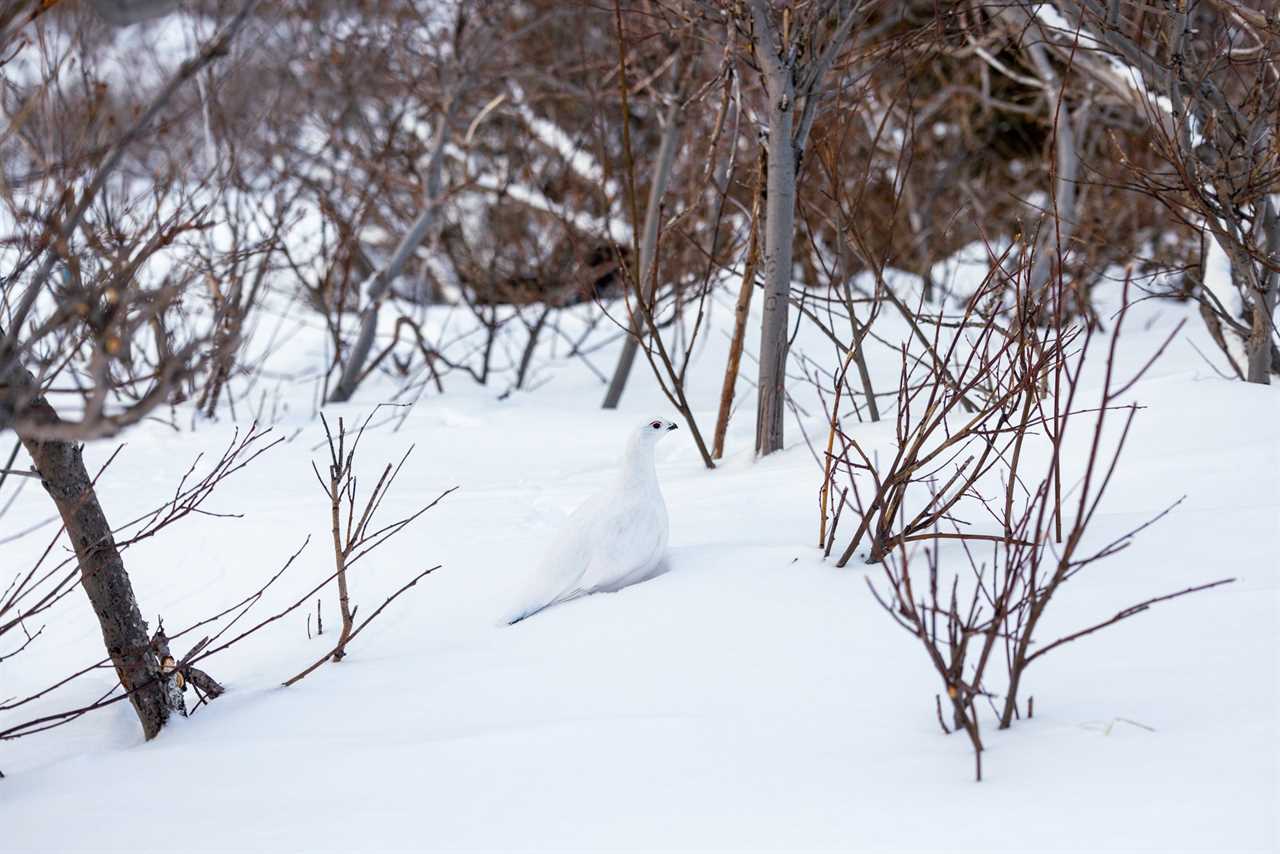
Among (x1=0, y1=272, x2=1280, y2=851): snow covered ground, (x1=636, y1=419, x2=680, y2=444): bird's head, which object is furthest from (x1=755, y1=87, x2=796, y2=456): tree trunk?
(x1=636, y1=419, x2=680, y2=444): bird's head

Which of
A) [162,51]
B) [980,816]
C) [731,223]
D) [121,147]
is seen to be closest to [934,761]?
[980,816]

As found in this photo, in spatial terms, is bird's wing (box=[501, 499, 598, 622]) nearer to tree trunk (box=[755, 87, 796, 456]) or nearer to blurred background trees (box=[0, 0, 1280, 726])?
blurred background trees (box=[0, 0, 1280, 726])

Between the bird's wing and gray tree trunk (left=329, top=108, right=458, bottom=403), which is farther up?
gray tree trunk (left=329, top=108, right=458, bottom=403)

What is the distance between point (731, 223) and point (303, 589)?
454 cm

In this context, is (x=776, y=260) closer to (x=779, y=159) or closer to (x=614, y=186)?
(x=779, y=159)

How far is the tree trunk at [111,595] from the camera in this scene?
221 cm

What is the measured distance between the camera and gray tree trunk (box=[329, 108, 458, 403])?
19.9ft

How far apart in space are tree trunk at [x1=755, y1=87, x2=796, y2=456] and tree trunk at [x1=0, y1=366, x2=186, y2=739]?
2040mm

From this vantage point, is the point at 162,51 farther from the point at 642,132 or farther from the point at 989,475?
the point at 989,475

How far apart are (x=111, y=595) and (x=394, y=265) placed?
4.09 m

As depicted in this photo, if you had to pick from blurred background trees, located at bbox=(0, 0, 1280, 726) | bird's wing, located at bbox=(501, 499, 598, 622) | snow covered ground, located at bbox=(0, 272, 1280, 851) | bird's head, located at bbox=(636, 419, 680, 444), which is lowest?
snow covered ground, located at bbox=(0, 272, 1280, 851)

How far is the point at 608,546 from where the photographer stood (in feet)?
8.24

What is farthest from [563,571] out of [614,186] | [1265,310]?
[614,186]

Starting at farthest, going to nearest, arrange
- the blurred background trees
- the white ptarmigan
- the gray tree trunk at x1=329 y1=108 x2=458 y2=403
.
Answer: the gray tree trunk at x1=329 y1=108 x2=458 y2=403 < the blurred background trees < the white ptarmigan
